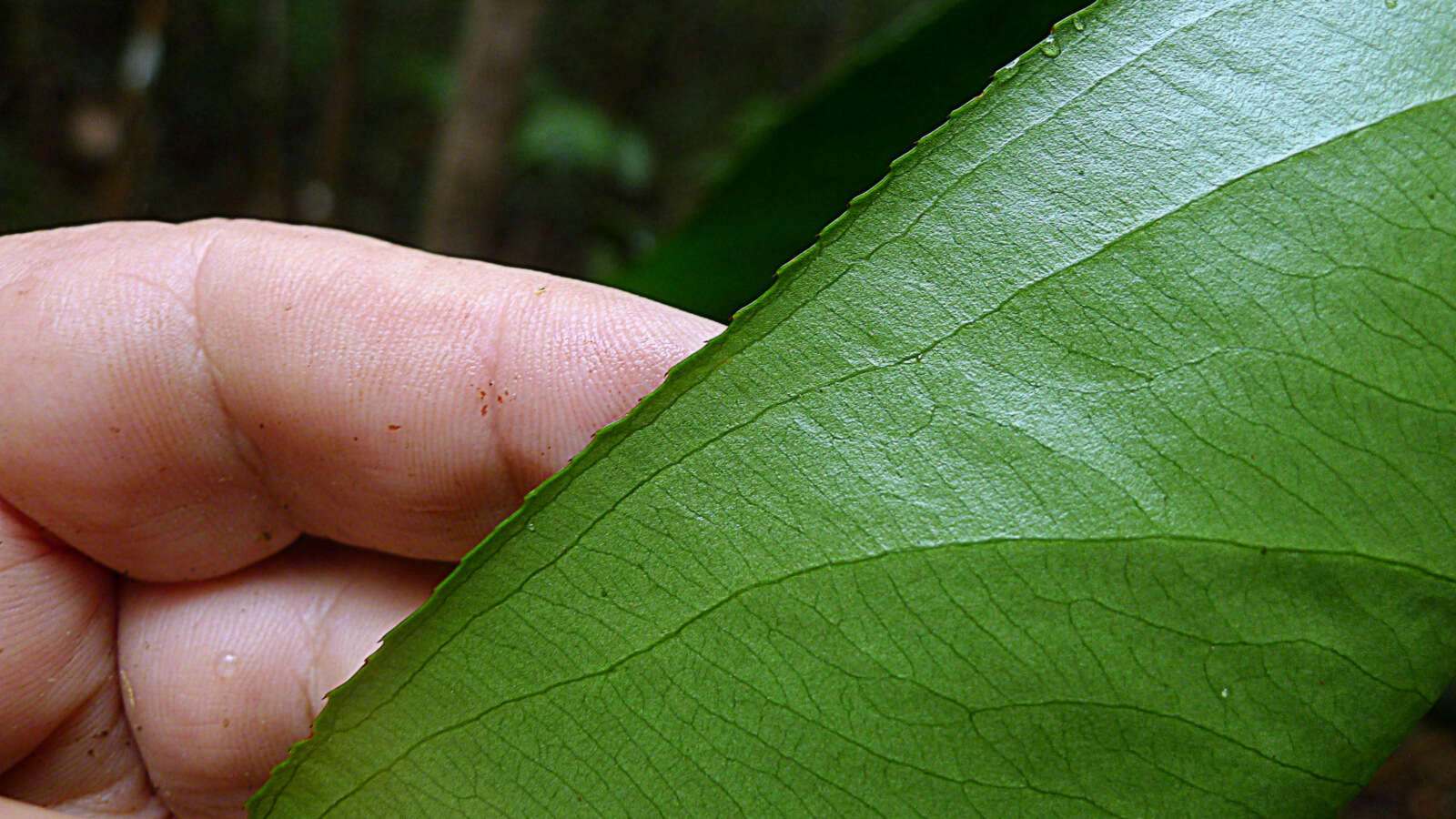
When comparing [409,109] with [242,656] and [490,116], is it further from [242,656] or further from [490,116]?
[242,656]

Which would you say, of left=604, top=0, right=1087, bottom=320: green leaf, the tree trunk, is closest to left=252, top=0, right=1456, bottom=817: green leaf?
left=604, top=0, right=1087, bottom=320: green leaf

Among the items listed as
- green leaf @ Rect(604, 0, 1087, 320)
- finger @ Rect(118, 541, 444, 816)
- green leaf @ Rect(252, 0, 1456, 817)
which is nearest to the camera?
green leaf @ Rect(252, 0, 1456, 817)

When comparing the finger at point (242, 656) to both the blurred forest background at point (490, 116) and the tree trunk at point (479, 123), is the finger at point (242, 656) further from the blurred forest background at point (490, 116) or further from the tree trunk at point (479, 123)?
the tree trunk at point (479, 123)

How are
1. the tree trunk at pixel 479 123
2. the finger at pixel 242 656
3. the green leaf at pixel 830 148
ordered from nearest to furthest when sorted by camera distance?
the green leaf at pixel 830 148 → the finger at pixel 242 656 → the tree trunk at pixel 479 123

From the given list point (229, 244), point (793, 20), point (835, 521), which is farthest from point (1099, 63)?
point (793, 20)

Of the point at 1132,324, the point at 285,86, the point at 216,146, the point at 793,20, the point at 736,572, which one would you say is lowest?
the point at 216,146

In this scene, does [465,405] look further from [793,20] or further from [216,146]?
[793,20]

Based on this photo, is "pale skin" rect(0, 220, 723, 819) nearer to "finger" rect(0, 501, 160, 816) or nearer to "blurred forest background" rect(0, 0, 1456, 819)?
"finger" rect(0, 501, 160, 816)

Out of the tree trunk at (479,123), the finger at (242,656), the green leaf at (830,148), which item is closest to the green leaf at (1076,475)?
the green leaf at (830,148)
